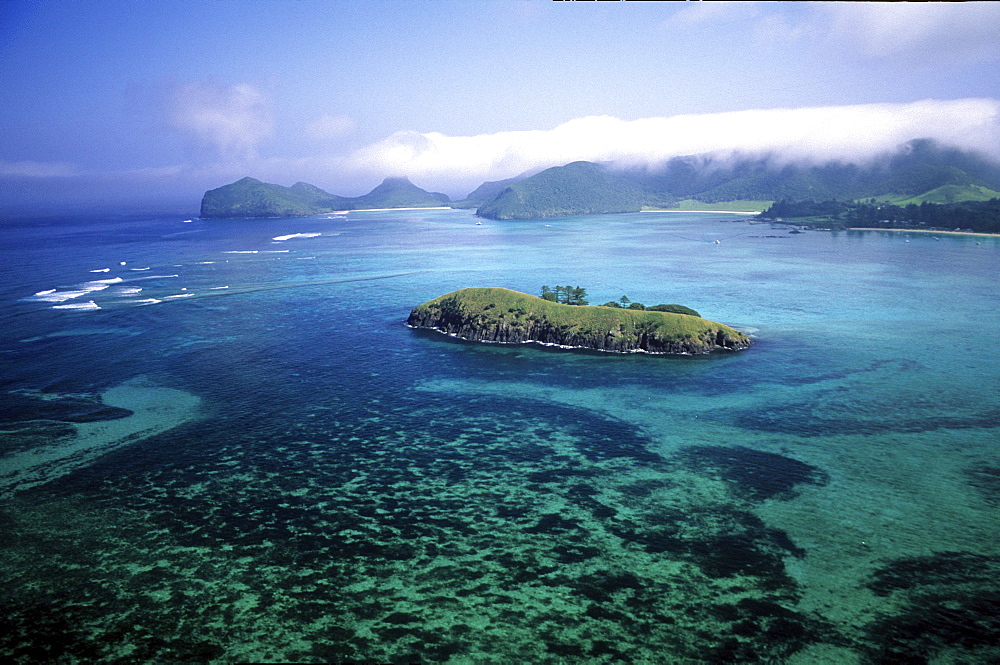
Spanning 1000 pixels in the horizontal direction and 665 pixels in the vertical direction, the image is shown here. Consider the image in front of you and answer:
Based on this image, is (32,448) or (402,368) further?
(402,368)

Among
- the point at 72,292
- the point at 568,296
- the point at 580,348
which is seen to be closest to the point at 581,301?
the point at 568,296

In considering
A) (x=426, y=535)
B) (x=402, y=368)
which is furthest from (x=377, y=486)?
(x=402, y=368)

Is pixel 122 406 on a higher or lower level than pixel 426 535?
higher

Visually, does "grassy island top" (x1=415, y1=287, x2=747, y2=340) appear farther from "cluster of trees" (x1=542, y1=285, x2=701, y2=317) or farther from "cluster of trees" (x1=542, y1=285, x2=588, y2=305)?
"cluster of trees" (x1=542, y1=285, x2=701, y2=317)

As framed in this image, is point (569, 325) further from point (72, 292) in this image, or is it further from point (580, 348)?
point (72, 292)

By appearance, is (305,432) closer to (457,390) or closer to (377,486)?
(377,486)

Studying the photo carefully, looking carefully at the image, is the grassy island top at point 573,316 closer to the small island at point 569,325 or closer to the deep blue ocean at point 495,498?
the small island at point 569,325

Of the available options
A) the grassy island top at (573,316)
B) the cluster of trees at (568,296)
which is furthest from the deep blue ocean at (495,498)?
the cluster of trees at (568,296)
